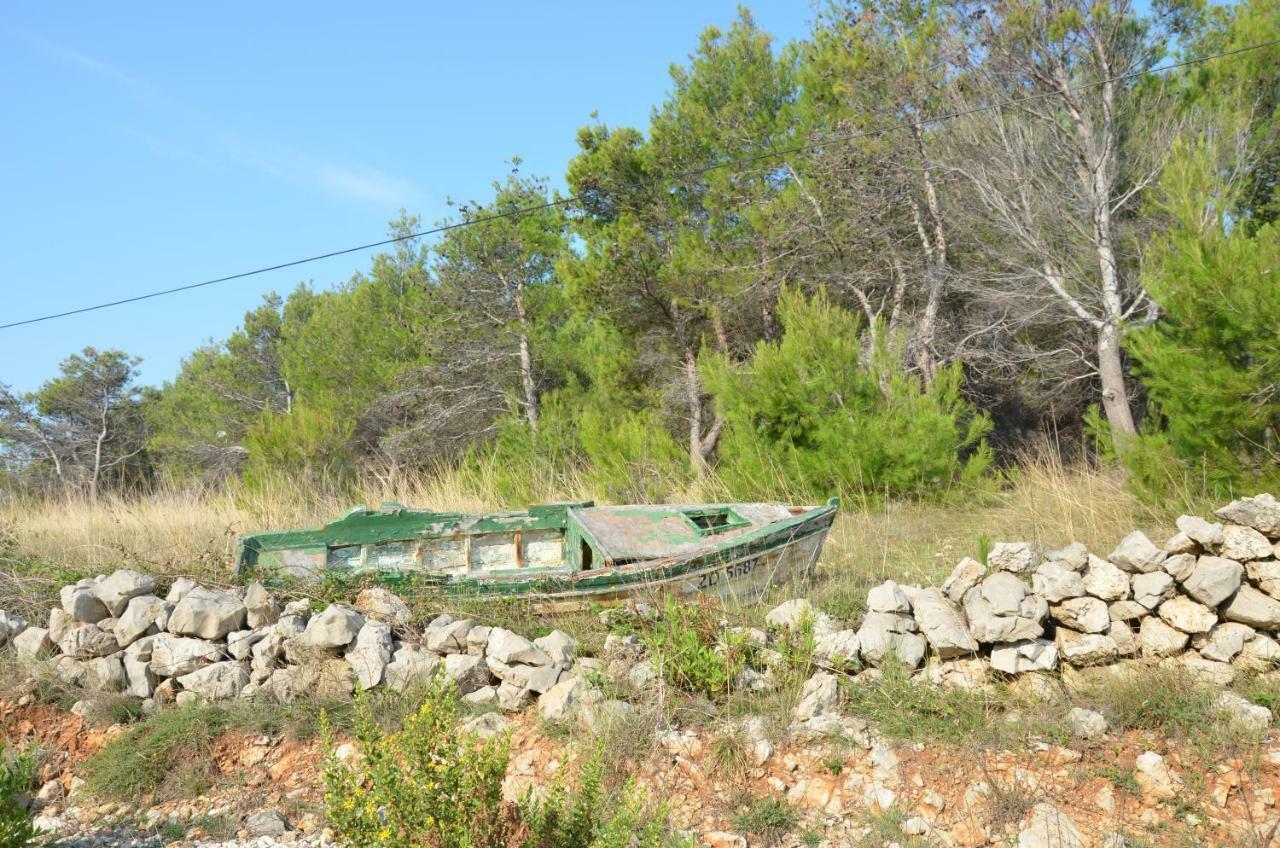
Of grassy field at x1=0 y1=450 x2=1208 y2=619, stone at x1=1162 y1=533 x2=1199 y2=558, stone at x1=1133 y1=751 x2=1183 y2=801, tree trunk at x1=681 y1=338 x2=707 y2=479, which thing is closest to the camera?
stone at x1=1133 y1=751 x2=1183 y2=801

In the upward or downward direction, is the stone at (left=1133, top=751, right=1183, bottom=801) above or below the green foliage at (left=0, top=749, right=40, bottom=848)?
below

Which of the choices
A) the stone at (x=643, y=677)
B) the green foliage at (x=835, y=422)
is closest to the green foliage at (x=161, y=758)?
the stone at (x=643, y=677)

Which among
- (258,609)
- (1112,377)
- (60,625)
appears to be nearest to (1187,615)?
(258,609)

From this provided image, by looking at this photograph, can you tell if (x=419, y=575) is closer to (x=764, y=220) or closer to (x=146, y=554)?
(x=146, y=554)

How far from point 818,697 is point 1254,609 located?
8.37 ft

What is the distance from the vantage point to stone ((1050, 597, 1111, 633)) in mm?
5422

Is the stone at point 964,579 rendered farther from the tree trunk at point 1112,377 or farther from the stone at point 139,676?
the tree trunk at point 1112,377

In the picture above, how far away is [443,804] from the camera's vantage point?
361 cm

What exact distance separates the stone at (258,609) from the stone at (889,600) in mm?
3877

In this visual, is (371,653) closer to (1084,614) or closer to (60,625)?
(60,625)

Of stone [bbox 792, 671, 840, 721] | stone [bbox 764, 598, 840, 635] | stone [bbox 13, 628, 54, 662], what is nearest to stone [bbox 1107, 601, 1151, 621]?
stone [bbox 764, 598, 840, 635]

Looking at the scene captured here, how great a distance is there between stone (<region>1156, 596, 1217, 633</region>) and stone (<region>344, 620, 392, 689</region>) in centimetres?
463

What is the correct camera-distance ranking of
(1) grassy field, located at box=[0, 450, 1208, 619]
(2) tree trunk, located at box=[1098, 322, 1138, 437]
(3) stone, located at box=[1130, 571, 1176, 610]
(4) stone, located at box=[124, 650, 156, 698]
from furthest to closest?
(2) tree trunk, located at box=[1098, 322, 1138, 437] < (1) grassy field, located at box=[0, 450, 1208, 619] < (4) stone, located at box=[124, 650, 156, 698] < (3) stone, located at box=[1130, 571, 1176, 610]

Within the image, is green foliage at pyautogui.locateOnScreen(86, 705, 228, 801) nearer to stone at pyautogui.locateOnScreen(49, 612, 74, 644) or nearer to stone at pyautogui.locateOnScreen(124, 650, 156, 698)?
stone at pyautogui.locateOnScreen(124, 650, 156, 698)
